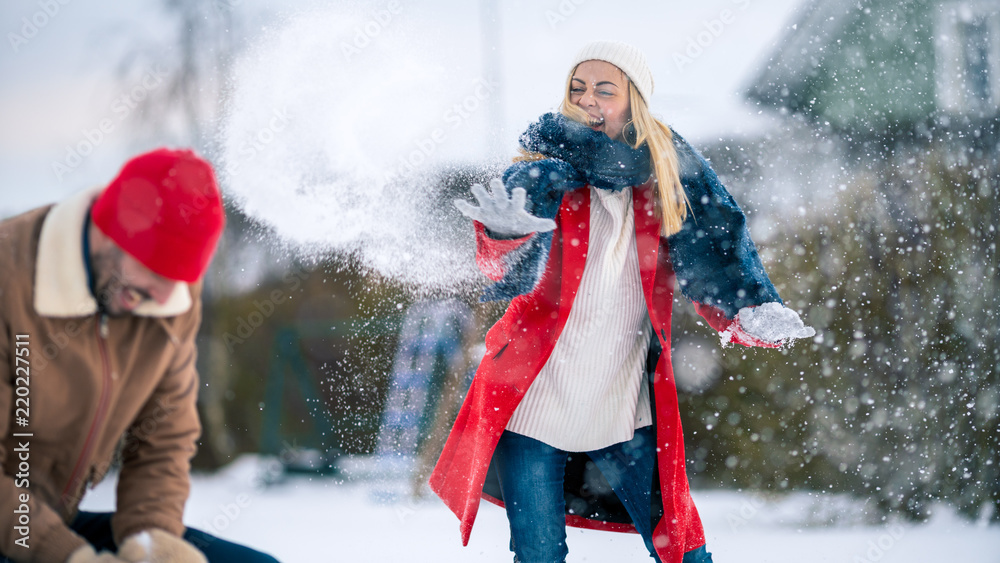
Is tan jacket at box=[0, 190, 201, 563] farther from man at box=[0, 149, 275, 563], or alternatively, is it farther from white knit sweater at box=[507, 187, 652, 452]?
white knit sweater at box=[507, 187, 652, 452]

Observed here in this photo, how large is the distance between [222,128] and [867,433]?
2196mm

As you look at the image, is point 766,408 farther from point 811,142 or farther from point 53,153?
point 53,153

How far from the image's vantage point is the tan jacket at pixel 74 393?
0.87 m

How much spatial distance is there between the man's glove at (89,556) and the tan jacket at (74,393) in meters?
0.01

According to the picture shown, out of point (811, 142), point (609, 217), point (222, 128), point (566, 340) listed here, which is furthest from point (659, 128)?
point (222, 128)

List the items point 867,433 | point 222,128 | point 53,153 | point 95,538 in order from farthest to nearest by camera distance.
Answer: point 867,433
point 222,128
point 53,153
point 95,538

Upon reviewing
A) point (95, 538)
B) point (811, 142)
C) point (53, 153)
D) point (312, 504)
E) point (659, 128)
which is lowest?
point (312, 504)

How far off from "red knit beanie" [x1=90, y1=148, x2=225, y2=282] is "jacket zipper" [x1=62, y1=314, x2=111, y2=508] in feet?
0.44

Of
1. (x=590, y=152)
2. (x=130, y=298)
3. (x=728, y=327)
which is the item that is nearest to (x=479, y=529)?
(x=728, y=327)

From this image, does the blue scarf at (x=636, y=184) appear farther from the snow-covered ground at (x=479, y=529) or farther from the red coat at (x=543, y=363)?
the snow-covered ground at (x=479, y=529)

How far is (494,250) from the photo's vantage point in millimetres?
1201

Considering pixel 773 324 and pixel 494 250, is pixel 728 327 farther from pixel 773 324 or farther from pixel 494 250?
pixel 494 250

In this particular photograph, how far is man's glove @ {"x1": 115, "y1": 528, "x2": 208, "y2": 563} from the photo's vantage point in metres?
0.96

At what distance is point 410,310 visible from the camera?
77.6 inches
